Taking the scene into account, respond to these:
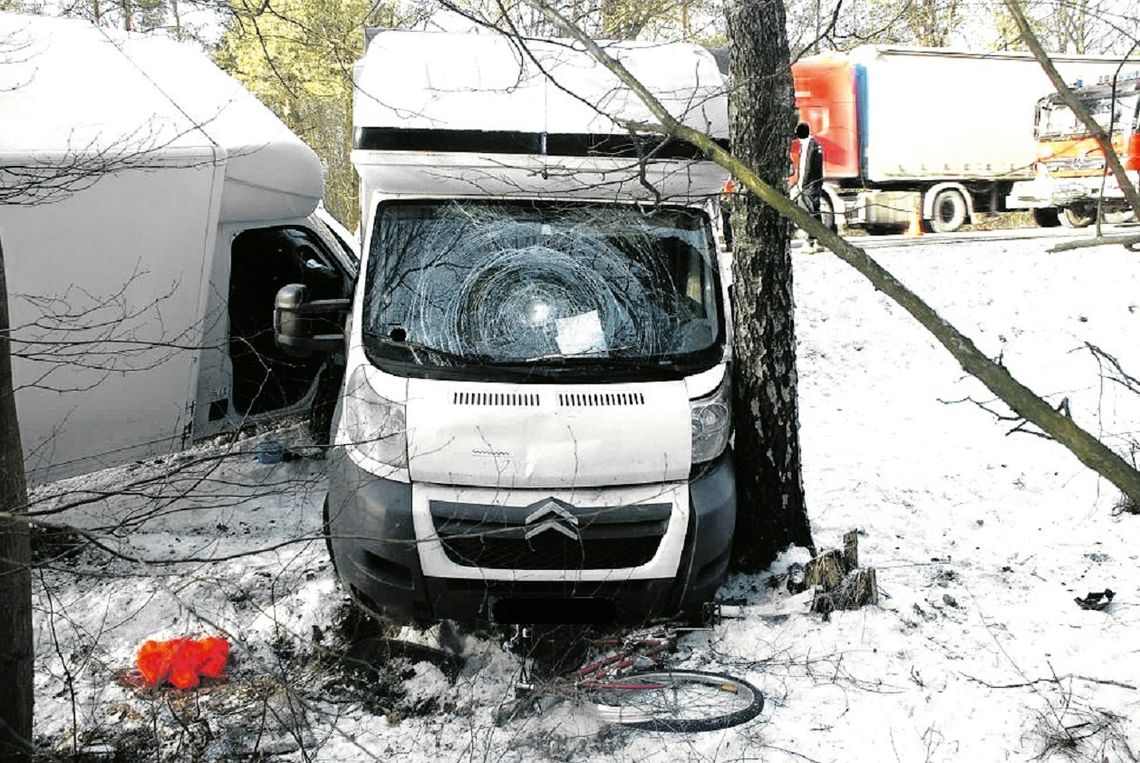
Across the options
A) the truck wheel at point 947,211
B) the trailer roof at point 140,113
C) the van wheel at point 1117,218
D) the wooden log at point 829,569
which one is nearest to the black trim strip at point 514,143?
the trailer roof at point 140,113

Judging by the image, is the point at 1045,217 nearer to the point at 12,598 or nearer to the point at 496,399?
the point at 496,399

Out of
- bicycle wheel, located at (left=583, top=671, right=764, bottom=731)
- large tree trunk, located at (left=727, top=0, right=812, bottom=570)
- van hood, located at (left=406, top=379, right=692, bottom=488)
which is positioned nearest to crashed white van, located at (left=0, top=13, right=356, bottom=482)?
van hood, located at (left=406, top=379, right=692, bottom=488)

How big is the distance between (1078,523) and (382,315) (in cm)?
444

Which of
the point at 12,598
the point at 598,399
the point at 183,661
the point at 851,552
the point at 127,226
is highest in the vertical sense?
the point at 127,226

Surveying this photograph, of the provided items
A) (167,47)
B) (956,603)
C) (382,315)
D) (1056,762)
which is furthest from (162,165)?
(1056,762)

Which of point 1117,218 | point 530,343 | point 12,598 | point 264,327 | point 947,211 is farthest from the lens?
point 947,211

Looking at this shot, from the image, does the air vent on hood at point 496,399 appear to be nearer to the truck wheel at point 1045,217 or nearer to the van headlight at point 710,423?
the van headlight at point 710,423

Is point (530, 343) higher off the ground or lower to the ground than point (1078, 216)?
lower

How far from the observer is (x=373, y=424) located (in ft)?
14.1

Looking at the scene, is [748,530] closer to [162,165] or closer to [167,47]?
[162,165]

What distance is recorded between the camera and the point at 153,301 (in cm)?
600

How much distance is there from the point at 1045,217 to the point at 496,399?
725 inches

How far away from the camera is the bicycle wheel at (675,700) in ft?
13.3

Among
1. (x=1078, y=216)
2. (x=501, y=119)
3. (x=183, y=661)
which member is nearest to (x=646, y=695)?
(x=183, y=661)
